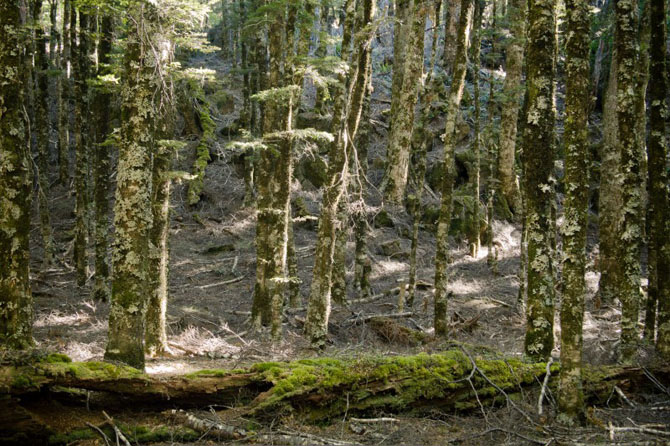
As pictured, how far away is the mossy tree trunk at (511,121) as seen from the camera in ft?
63.5

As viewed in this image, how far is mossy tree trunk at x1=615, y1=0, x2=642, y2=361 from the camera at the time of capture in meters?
7.70

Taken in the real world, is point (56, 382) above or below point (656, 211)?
below

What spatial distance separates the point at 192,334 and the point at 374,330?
4.37m

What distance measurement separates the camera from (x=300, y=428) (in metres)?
5.79

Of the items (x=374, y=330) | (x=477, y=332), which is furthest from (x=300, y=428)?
(x=477, y=332)

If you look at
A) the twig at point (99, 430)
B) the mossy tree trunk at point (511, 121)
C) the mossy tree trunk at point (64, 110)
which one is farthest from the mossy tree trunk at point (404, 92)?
the mossy tree trunk at point (64, 110)

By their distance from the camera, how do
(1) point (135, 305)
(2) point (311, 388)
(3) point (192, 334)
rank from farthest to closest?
1. (3) point (192, 334)
2. (1) point (135, 305)
3. (2) point (311, 388)

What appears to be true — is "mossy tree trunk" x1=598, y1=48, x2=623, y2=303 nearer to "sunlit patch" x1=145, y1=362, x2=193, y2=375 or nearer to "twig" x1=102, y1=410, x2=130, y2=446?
"sunlit patch" x1=145, y1=362, x2=193, y2=375

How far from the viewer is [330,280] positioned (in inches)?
405

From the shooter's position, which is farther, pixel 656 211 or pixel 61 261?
pixel 61 261

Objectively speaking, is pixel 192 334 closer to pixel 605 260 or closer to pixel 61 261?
pixel 61 261

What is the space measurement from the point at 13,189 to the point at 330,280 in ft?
19.0

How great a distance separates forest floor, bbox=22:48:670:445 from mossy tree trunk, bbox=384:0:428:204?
8.10 feet

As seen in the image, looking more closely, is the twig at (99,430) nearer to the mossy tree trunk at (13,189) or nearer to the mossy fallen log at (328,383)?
the mossy fallen log at (328,383)
